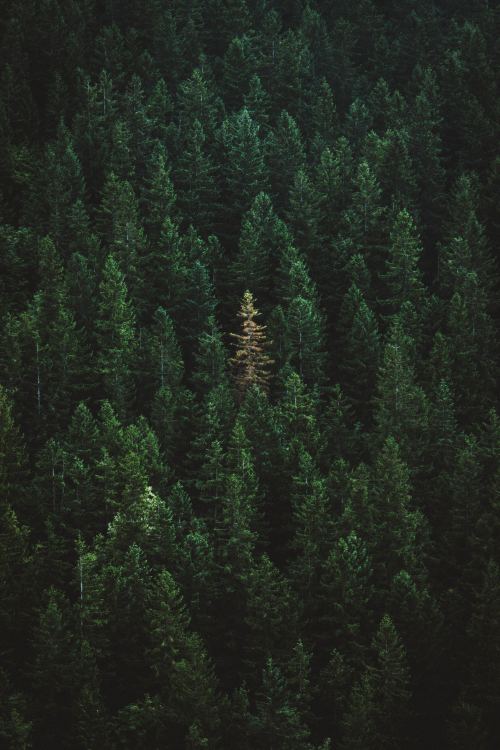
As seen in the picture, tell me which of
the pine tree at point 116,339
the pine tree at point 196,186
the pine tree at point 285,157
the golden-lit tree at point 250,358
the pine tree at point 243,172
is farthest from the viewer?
the pine tree at point 285,157

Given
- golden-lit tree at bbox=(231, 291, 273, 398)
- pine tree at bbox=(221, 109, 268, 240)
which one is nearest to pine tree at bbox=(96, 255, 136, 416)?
golden-lit tree at bbox=(231, 291, 273, 398)

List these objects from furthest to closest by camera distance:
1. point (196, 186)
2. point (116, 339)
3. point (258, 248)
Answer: point (196, 186) → point (258, 248) → point (116, 339)

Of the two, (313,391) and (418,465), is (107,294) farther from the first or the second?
(418,465)

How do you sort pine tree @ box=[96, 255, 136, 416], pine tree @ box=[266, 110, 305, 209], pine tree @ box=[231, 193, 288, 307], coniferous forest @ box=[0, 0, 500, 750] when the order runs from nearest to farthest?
1. coniferous forest @ box=[0, 0, 500, 750]
2. pine tree @ box=[96, 255, 136, 416]
3. pine tree @ box=[231, 193, 288, 307]
4. pine tree @ box=[266, 110, 305, 209]

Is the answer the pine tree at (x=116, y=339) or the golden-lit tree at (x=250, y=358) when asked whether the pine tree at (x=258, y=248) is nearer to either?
the golden-lit tree at (x=250, y=358)

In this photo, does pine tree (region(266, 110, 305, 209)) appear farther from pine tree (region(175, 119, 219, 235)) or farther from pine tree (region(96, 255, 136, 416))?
pine tree (region(96, 255, 136, 416))

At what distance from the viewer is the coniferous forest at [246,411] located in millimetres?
43375

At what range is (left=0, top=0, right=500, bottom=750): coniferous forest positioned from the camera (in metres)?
43.4

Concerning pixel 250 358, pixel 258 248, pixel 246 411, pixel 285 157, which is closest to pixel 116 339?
pixel 250 358

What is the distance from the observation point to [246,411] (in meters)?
52.9

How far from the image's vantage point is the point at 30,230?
6812cm

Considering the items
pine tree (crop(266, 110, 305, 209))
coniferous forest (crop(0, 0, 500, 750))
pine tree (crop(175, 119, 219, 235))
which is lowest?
coniferous forest (crop(0, 0, 500, 750))

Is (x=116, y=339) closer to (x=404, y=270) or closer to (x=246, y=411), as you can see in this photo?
(x=246, y=411)

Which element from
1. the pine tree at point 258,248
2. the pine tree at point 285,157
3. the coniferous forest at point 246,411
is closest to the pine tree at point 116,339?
the coniferous forest at point 246,411
